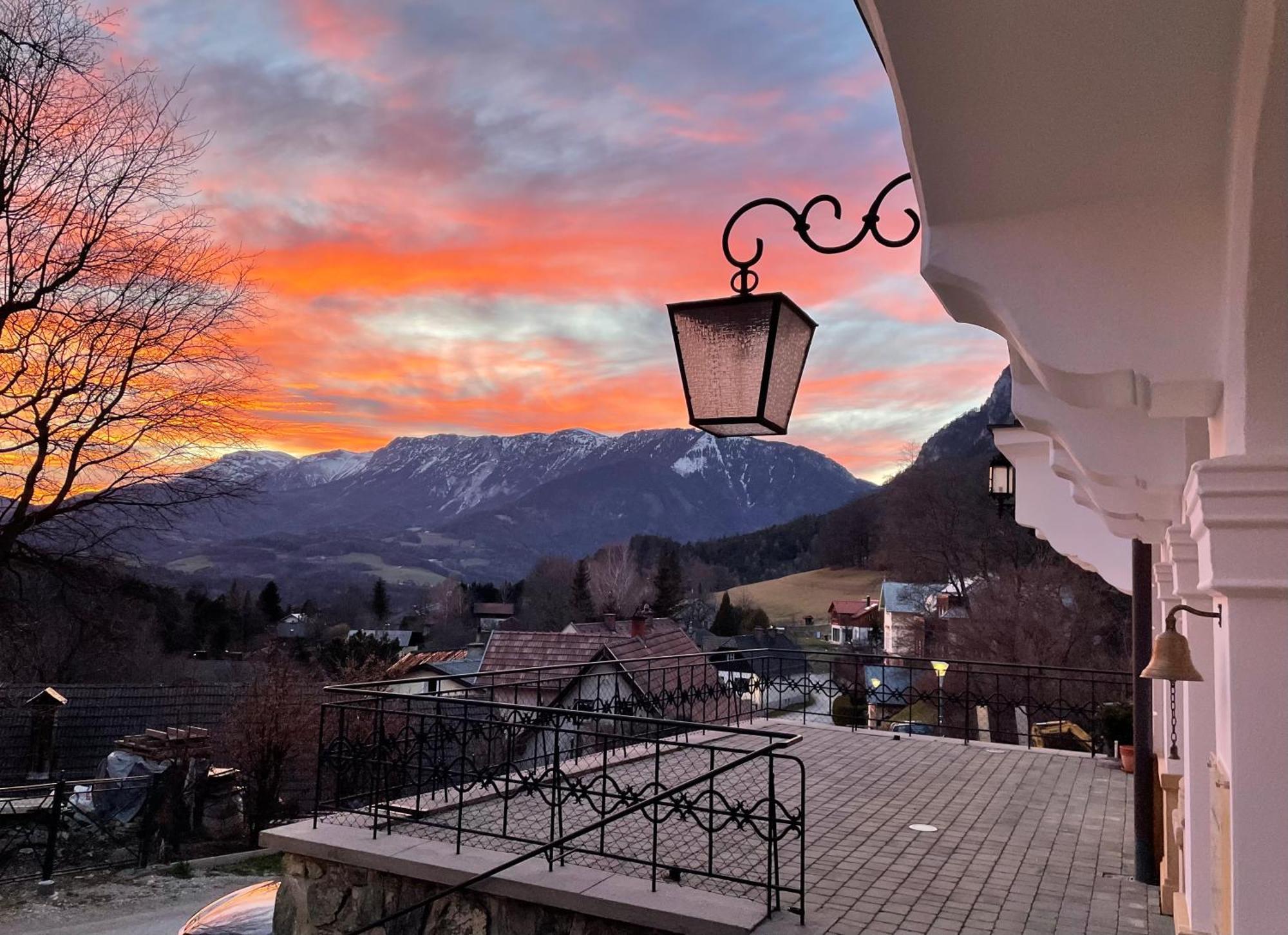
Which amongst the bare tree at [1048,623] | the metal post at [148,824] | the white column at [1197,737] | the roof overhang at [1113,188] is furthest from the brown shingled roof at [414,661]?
the roof overhang at [1113,188]

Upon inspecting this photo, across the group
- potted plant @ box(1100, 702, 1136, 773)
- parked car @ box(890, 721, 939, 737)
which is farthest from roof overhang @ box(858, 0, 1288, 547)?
parked car @ box(890, 721, 939, 737)

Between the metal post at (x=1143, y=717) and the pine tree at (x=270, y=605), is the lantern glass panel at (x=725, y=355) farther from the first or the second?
the pine tree at (x=270, y=605)

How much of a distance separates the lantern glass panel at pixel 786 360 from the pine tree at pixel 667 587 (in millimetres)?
63058

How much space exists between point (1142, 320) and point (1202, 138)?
1.62 feet

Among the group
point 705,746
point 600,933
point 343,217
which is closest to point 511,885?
point 600,933

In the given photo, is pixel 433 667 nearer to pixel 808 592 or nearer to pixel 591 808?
pixel 591 808

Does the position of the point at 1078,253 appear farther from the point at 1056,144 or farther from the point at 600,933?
the point at 600,933

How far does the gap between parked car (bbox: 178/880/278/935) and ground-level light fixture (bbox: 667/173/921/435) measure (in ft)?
18.7

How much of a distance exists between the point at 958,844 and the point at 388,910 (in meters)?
4.83

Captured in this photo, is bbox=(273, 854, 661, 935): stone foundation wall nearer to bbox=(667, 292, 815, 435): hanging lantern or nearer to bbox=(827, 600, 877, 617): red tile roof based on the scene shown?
bbox=(667, 292, 815, 435): hanging lantern

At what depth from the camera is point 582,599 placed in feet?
225

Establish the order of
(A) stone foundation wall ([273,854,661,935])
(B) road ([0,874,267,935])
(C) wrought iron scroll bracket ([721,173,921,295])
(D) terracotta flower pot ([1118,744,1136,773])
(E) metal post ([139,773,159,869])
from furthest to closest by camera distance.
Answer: (E) metal post ([139,773,159,869]) → (B) road ([0,874,267,935]) → (D) terracotta flower pot ([1118,744,1136,773]) → (A) stone foundation wall ([273,854,661,935]) → (C) wrought iron scroll bracket ([721,173,921,295])

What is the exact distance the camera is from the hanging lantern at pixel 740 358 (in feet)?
11.6

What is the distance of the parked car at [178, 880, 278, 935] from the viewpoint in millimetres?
6543
